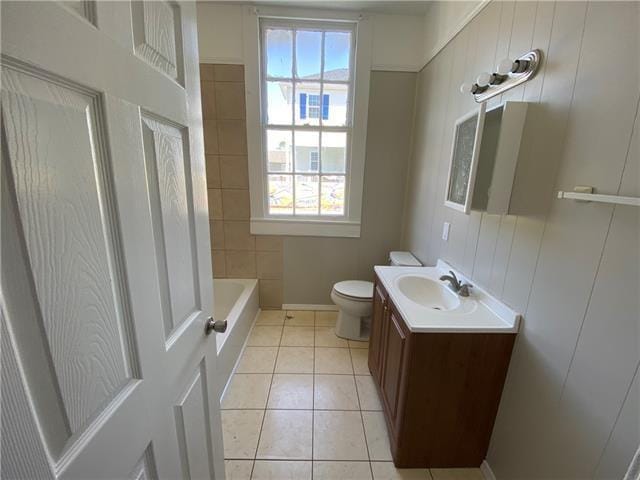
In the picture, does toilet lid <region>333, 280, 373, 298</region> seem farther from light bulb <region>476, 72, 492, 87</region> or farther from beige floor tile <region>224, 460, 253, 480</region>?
Answer: light bulb <region>476, 72, 492, 87</region>

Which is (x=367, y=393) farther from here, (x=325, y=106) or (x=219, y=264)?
(x=325, y=106)

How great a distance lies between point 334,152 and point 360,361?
72.0 inches

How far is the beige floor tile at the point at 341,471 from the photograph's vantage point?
4.35ft

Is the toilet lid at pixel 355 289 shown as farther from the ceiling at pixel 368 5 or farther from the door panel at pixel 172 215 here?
the ceiling at pixel 368 5

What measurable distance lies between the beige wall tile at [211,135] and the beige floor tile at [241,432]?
2070 millimetres

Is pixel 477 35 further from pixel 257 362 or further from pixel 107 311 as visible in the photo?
pixel 257 362

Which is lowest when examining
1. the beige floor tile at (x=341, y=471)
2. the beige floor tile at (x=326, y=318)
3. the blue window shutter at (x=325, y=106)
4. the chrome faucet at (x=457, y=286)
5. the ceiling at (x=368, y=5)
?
the beige floor tile at (x=341, y=471)

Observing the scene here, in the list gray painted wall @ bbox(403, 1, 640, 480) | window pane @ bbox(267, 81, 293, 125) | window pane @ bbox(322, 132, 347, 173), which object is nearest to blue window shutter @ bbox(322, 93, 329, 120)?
window pane @ bbox(322, 132, 347, 173)

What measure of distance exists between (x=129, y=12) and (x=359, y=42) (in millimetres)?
2263

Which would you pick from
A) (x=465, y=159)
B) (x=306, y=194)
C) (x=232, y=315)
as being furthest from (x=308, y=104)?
(x=232, y=315)

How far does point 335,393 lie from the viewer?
1.82 meters

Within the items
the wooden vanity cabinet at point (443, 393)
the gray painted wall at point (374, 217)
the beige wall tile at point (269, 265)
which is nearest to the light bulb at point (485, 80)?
the wooden vanity cabinet at point (443, 393)

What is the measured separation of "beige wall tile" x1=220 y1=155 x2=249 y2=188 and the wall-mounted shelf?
2.26m

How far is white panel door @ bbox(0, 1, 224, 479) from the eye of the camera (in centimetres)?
34
